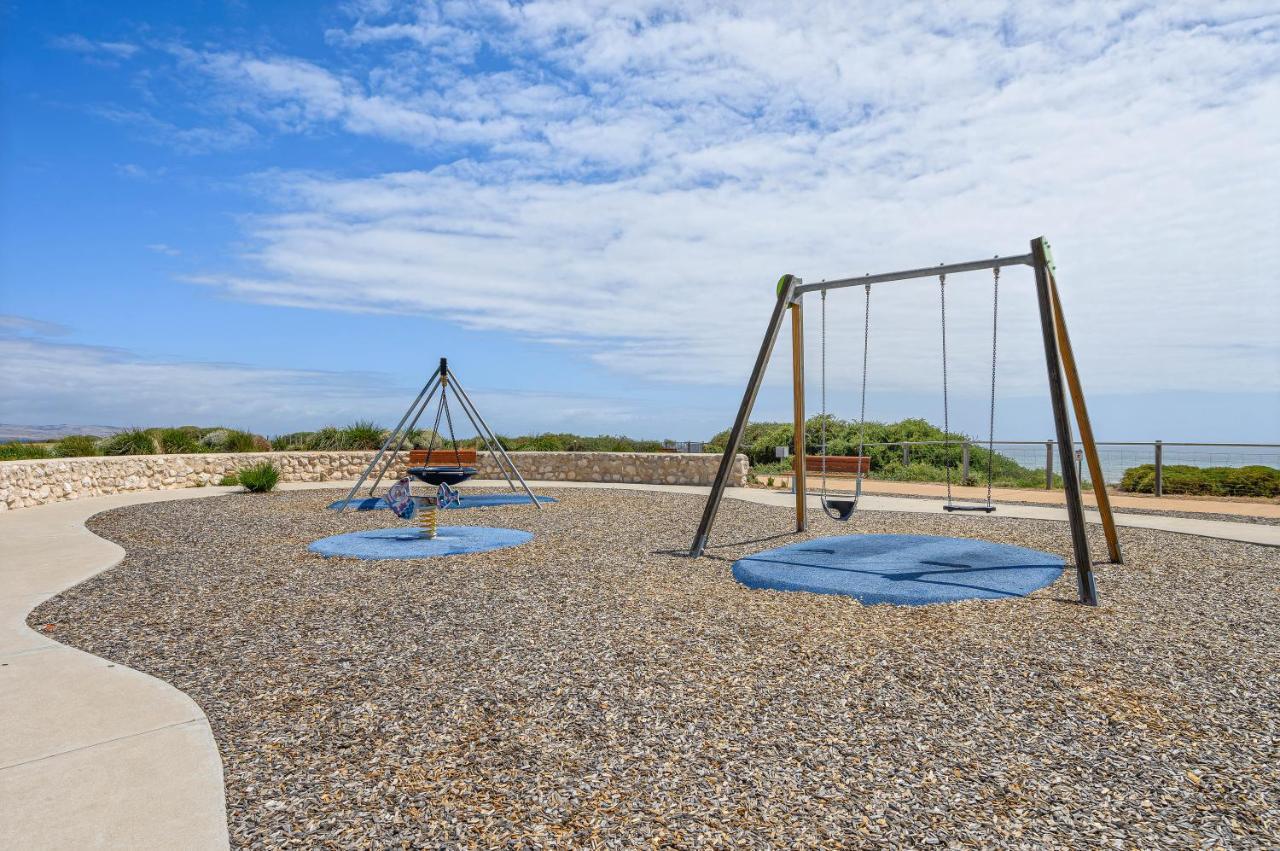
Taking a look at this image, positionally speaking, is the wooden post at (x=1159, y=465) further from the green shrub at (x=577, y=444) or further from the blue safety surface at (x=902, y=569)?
the green shrub at (x=577, y=444)

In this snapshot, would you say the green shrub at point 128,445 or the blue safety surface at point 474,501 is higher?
the green shrub at point 128,445

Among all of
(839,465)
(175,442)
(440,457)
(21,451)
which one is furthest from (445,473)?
(175,442)

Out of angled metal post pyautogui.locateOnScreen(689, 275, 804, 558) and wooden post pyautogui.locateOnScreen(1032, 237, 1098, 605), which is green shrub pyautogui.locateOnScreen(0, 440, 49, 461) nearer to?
angled metal post pyautogui.locateOnScreen(689, 275, 804, 558)

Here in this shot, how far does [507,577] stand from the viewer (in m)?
6.91

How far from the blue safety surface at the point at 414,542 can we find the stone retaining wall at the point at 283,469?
7.35 metres

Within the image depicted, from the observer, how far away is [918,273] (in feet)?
25.9

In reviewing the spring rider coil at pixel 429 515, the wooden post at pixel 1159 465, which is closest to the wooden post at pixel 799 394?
the spring rider coil at pixel 429 515

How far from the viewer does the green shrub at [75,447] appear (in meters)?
16.3

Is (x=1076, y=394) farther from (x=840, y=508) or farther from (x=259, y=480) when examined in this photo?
(x=259, y=480)

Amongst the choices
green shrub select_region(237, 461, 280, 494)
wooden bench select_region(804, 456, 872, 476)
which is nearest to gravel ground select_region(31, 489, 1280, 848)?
green shrub select_region(237, 461, 280, 494)

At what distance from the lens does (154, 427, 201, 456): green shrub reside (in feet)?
59.8

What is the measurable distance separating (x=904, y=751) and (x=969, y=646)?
5.87 feet

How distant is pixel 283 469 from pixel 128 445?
11.2 feet

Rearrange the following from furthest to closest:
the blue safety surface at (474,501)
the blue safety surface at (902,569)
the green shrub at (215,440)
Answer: the green shrub at (215,440) < the blue safety surface at (474,501) < the blue safety surface at (902,569)
